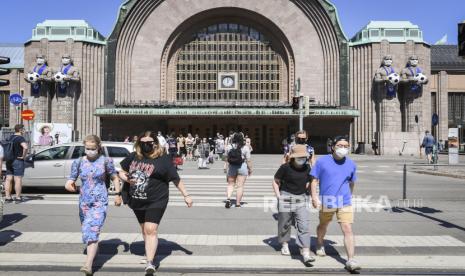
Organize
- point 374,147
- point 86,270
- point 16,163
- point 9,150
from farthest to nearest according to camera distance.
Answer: point 374,147 → point 16,163 → point 9,150 → point 86,270

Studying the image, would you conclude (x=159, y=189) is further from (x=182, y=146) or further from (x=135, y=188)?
(x=182, y=146)

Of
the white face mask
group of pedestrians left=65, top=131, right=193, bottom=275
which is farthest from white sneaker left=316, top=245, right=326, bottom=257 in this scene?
the white face mask

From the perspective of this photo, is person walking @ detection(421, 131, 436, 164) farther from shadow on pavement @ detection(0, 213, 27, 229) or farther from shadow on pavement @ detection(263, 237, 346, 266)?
shadow on pavement @ detection(0, 213, 27, 229)

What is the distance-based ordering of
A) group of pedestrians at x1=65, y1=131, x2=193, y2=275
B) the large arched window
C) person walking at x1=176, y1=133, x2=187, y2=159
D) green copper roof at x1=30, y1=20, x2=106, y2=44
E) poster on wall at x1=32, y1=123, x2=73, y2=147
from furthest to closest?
1. the large arched window
2. green copper roof at x1=30, y1=20, x2=106, y2=44
3. poster on wall at x1=32, y1=123, x2=73, y2=147
4. person walking at x1=176, y1=133, x2=187, y2=159
5. group of pedestrians at x1=65, y1=131, x2=193, y2=275

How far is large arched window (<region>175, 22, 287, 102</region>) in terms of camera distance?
48.2 meters

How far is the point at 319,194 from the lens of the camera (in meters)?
6.80

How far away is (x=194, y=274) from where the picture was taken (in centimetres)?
605

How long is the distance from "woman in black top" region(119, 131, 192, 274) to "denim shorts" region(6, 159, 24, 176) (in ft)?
22.9

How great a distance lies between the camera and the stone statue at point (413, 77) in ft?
141

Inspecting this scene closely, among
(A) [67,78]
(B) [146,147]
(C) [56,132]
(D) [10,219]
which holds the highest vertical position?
(A) [67,78]

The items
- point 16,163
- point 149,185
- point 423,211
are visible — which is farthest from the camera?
point 16,163

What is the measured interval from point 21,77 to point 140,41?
18426mm

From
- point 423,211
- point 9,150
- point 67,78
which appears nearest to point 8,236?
point 9,150

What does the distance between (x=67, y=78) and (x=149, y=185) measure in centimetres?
4013
